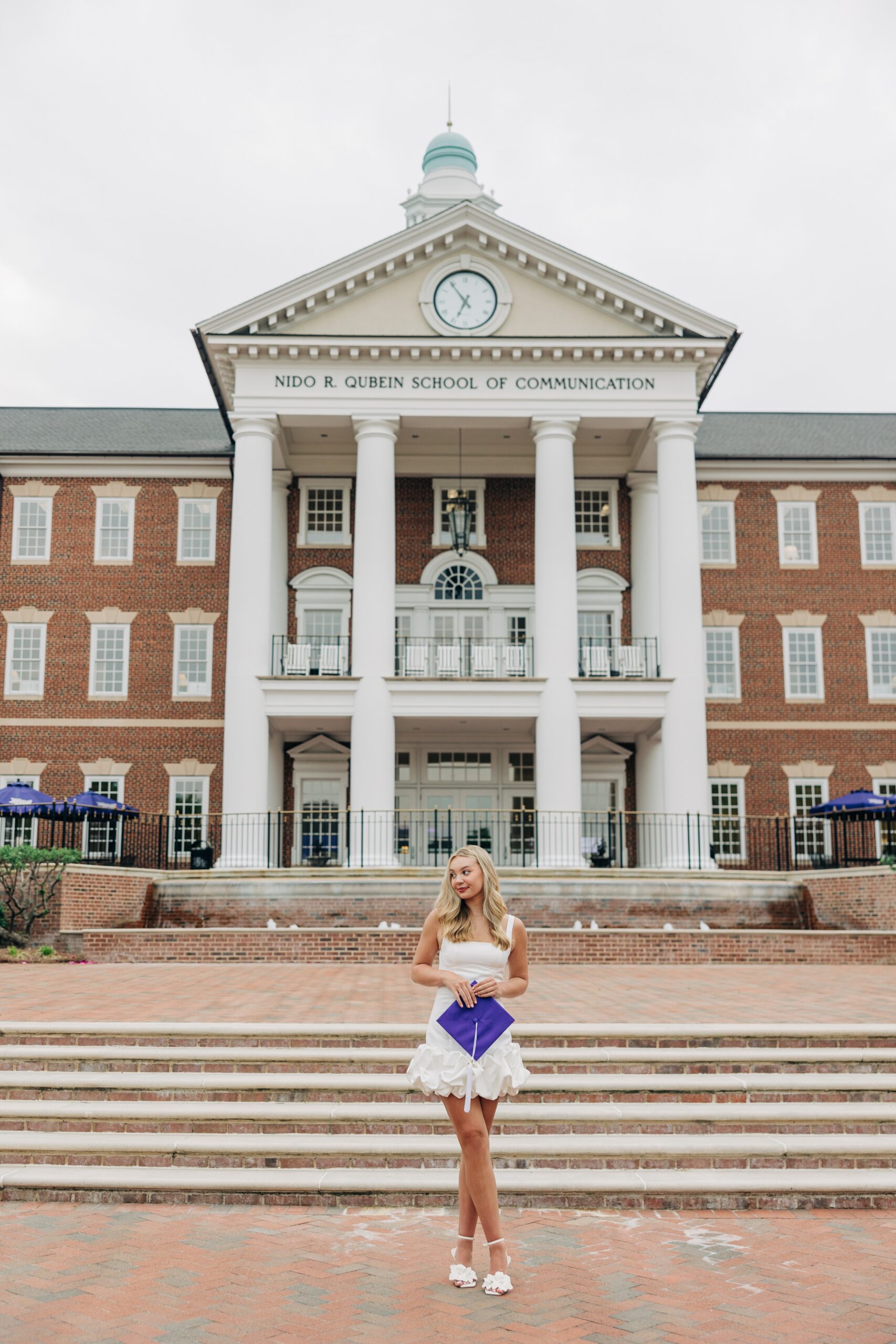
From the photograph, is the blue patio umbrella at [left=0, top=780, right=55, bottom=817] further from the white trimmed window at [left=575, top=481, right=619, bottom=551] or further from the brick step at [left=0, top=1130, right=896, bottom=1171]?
the brick step at [left=0, top=1130, right=896, bottom=1171]

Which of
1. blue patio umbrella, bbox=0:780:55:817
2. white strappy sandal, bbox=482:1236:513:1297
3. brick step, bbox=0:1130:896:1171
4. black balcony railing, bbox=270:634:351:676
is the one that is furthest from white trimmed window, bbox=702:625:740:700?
white strappy sandal, bbox=482:1236:513:1297

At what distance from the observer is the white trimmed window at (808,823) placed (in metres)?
32.2

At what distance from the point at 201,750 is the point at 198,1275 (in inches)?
1056

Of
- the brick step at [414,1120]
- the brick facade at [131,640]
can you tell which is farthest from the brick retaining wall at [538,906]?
the brick step at [414,1120]

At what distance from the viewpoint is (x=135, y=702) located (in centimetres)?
3281

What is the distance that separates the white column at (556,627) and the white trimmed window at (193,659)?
882 cm

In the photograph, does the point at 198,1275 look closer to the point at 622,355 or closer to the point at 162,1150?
the point at 162,1150

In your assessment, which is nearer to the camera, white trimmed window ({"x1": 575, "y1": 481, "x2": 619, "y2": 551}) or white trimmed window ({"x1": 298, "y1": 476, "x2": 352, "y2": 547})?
white trimmed window ({"x1": 298, "y1": 476, "x2": 352, "y2": 547})

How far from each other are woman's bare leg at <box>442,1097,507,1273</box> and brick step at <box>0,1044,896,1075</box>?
3.05 meters

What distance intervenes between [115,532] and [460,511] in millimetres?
9521

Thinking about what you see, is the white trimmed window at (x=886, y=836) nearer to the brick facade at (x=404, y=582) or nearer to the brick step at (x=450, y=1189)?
the brick facade at (x=404, y=582)

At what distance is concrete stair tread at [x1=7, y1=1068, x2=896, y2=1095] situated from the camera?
8.66m

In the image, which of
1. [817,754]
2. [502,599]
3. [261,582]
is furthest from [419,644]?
[817,754]

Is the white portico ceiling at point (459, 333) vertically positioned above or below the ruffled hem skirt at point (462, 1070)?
above
